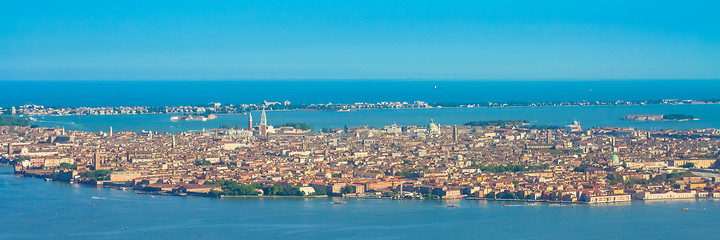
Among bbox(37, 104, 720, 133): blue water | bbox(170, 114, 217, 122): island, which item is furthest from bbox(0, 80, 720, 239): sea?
bbox(170, 114, 217, 122): island

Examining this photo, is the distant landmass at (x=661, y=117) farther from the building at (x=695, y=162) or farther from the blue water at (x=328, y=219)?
the blue water at (x=328, y=219)

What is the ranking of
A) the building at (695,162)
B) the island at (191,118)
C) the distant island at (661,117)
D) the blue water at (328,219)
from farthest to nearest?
the island at (191,118), the distant island at (661,117), the building at (695,162), the blue water at (328,219)

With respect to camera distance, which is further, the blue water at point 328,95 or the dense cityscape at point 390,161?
the blue water at point 328,95

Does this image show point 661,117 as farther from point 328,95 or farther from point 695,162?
point 328,95

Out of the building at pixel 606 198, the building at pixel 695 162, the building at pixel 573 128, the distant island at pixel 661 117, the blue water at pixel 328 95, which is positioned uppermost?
the blue water at pixel 328 95

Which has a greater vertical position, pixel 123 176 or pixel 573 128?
pixel 573 128

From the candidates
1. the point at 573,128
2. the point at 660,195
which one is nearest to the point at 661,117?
the point at 573,128

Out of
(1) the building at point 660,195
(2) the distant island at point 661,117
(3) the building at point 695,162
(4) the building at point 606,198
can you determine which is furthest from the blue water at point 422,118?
(4) the building at point 606,198
